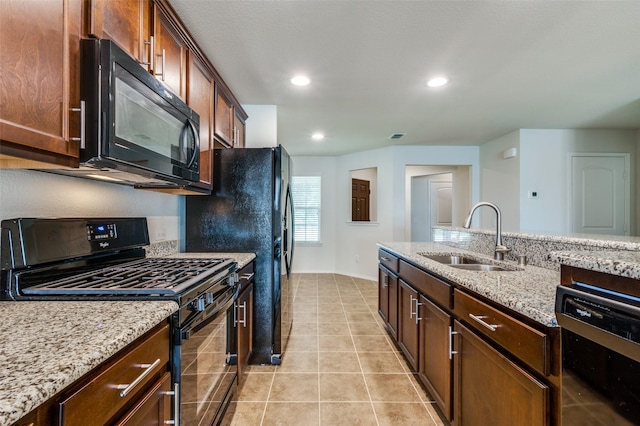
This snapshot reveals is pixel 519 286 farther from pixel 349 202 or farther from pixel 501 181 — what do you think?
pixel 349 202

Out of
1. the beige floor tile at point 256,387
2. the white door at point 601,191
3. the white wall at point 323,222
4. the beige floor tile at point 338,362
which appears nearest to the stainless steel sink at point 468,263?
the beige floor tile at point 338,362

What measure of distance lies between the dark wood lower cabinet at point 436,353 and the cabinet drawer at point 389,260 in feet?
1.87

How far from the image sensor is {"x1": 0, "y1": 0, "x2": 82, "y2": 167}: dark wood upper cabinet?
757 mm

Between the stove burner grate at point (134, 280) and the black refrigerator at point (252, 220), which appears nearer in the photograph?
the stove burner grate at point (134, 280)

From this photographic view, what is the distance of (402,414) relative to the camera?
5.62 feet

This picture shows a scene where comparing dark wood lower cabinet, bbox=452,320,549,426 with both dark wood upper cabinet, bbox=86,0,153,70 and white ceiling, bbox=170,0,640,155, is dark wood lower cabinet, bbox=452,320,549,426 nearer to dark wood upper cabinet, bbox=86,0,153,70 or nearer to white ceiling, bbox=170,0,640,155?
white ceiling, bbox=170,0,640,155

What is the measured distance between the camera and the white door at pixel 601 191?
4.05m

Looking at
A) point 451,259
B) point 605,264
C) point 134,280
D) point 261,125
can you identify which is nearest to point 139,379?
point 134,280

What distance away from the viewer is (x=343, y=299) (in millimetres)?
3990

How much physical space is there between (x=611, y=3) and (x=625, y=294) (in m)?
1.83

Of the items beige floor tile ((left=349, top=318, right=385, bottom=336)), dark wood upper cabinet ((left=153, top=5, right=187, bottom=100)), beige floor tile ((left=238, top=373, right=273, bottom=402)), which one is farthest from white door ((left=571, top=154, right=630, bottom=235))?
dark wood upper cabinet ((left=153, top=5, right=187, bottom=100))

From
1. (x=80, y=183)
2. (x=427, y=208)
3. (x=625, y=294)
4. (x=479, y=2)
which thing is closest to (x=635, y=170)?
(x=427, y=208)

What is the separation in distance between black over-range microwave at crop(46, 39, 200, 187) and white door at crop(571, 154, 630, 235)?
5.05 metres

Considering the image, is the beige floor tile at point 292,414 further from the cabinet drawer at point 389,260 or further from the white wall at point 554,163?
the white wall at point 554,163
